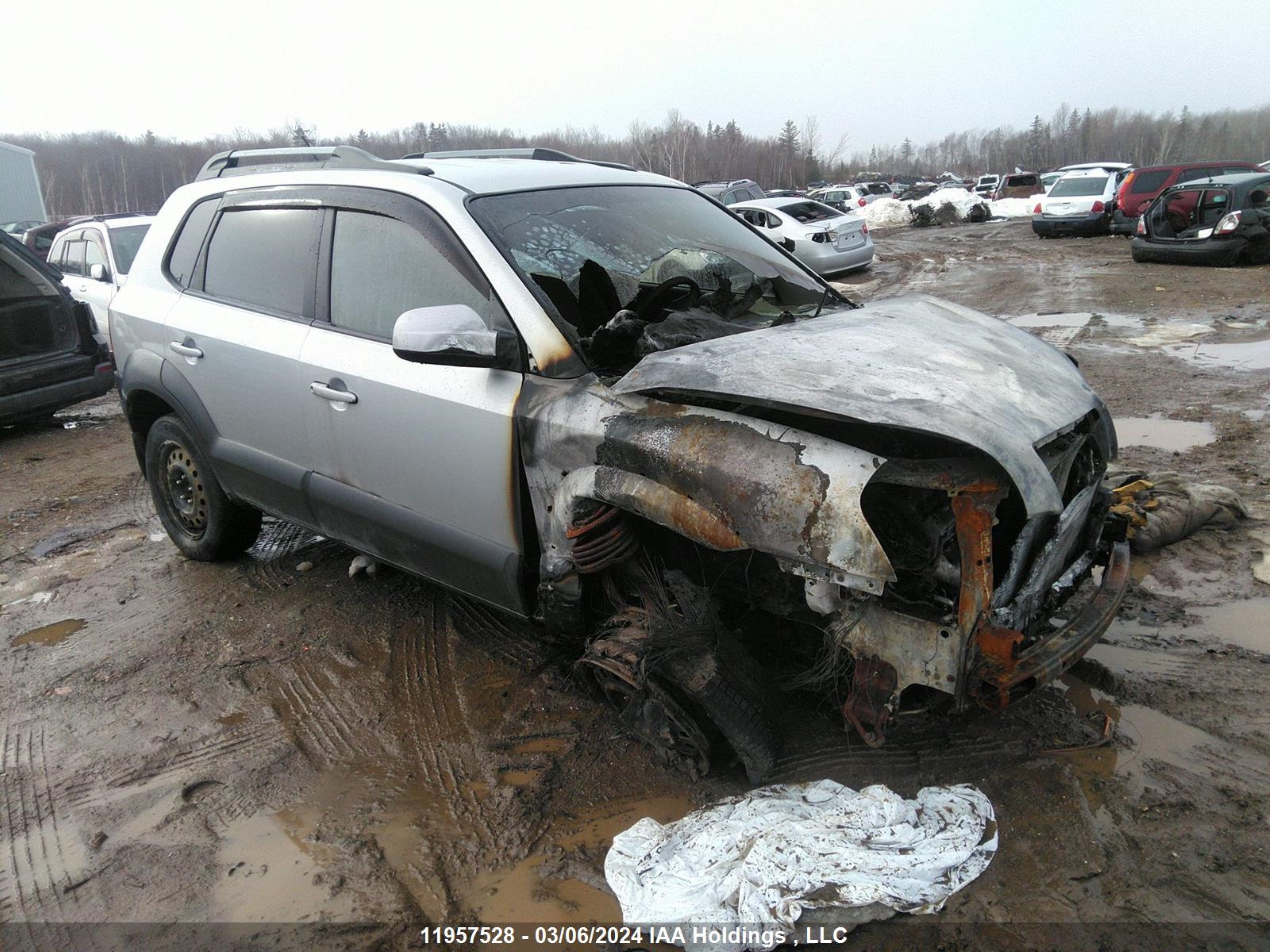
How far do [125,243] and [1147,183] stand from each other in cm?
1779

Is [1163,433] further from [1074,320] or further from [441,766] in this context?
[441,766]

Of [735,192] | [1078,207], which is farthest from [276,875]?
[735,192]

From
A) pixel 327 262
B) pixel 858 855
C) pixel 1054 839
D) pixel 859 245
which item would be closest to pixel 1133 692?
pixel 1054 839

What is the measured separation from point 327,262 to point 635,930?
260 centimetres

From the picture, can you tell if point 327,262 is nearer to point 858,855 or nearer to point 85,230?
point 858,855

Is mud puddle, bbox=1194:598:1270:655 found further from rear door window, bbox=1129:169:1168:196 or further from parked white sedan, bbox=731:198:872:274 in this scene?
rear door window, bbox=1129:169:1168:196

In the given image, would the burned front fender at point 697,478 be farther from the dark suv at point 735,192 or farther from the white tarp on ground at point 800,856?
the dark suv at point 735,192

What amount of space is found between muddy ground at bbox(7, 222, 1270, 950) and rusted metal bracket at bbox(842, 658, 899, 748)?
348mm

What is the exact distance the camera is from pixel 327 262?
3.39m

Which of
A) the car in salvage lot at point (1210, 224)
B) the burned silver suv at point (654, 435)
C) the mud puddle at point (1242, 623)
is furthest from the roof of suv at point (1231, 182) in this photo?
the burned silver suv at point (654, 435)

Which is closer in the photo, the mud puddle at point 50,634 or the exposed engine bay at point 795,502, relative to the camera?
the exposed engine bay at point 795,502

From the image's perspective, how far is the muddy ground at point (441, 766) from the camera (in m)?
2.29

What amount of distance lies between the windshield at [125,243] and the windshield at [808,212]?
10.1 m

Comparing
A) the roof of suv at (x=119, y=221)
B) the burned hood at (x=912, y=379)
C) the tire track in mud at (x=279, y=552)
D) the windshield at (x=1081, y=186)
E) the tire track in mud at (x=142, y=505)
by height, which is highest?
the burned hood at (x=912, y=379)
